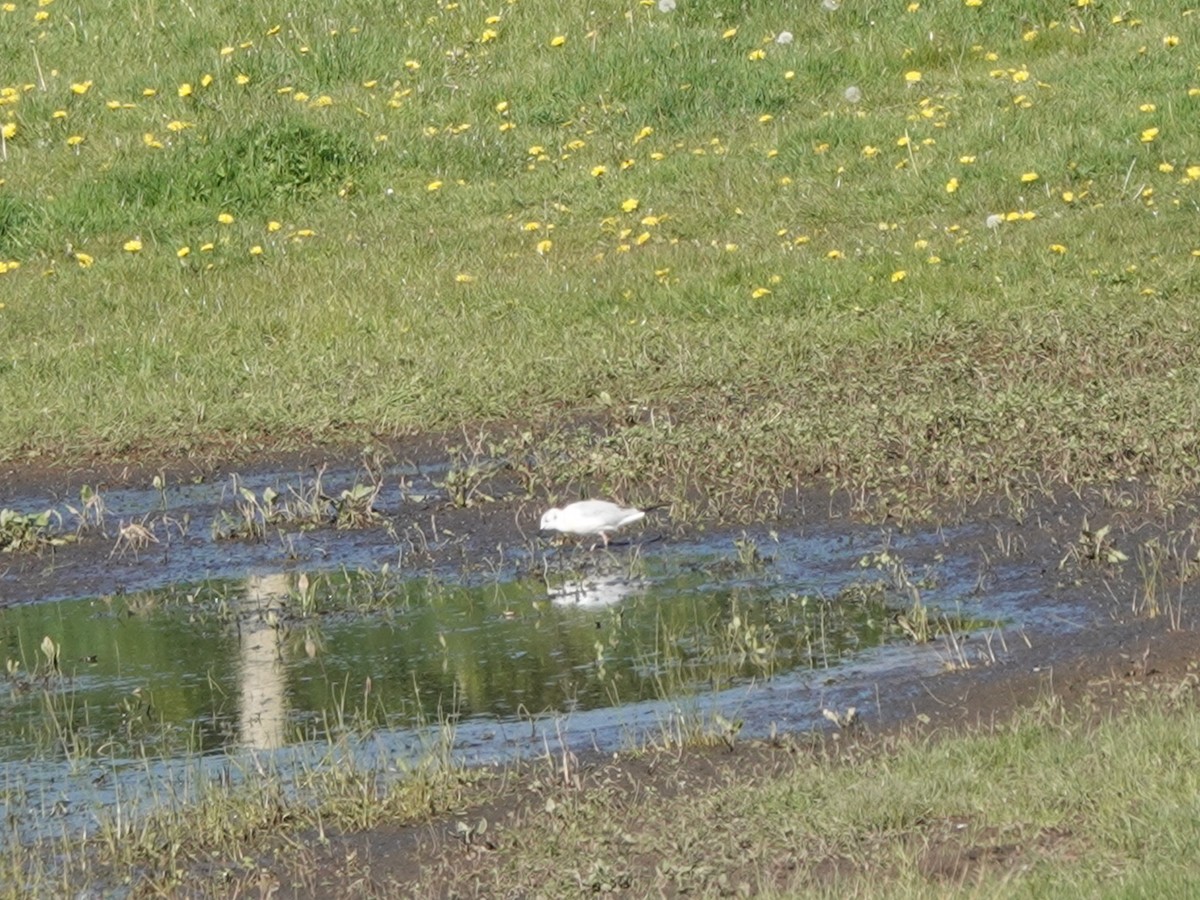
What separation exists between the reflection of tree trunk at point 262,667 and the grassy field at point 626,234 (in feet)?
4.67

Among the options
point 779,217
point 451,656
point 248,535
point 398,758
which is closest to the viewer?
point 398,758

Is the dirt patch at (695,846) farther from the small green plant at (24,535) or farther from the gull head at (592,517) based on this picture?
the small green plant at (24,535)

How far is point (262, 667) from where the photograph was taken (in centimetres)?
687

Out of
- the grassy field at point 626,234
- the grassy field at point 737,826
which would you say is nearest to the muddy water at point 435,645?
the grassy field at point 737,826

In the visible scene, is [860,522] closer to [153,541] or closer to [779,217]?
[153,541]

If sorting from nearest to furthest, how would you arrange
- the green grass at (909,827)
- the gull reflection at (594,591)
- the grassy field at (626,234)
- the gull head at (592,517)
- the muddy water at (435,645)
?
the green grass at (909,827) < the muddy water at (435,645) < the gull reflection at (594,591) < the gull head at (592,517) < the grassy field at (626,234)

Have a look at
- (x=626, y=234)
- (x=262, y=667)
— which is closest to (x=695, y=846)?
(x=262, y=667)

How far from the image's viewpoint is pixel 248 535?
829 centimetres

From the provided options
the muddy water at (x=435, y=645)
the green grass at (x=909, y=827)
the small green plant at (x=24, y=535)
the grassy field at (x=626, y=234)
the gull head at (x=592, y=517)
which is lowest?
the green grass at (x=909, y=827)

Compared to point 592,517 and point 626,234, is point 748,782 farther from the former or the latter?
point 626,234

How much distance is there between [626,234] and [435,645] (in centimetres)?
500

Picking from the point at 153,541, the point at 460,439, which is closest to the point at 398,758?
the point at 153,541

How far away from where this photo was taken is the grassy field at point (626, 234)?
904cm

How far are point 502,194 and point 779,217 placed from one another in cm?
173
